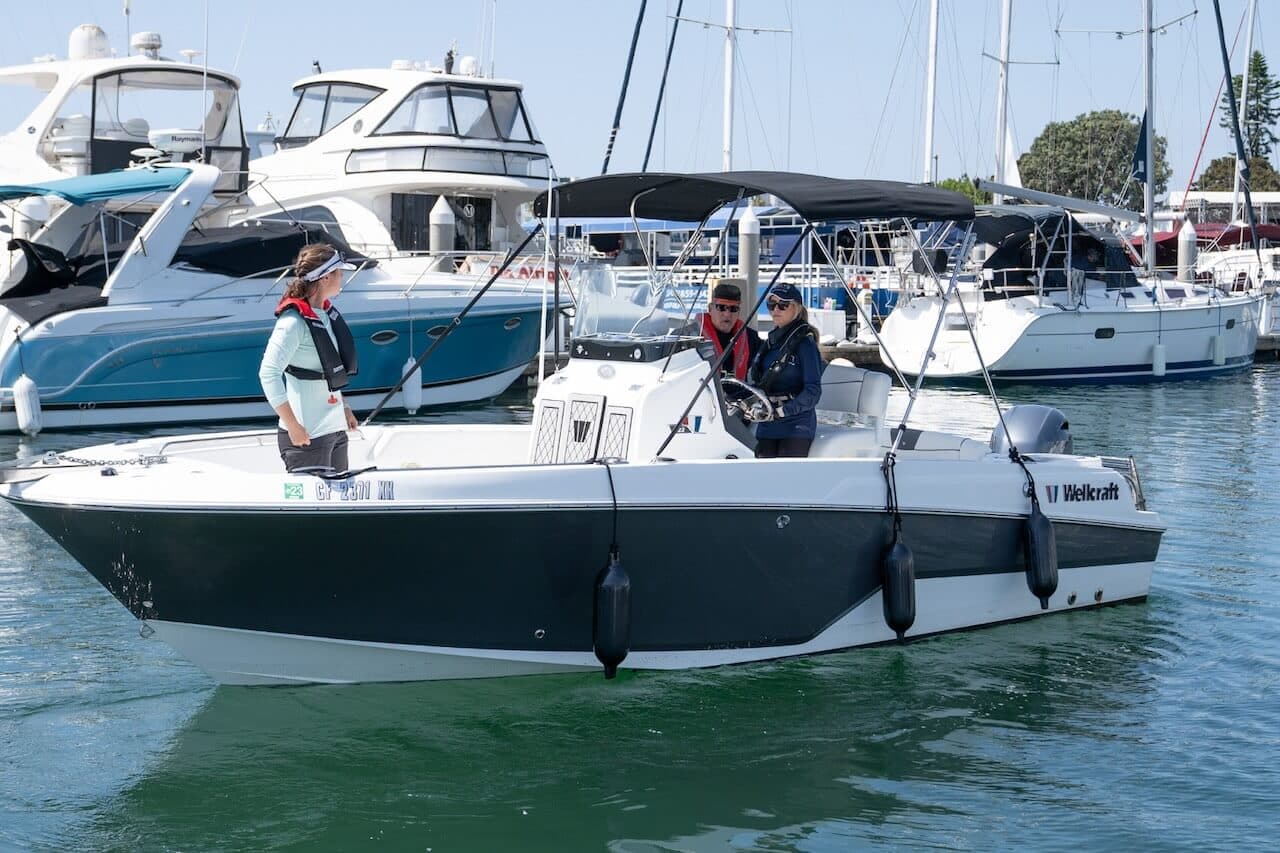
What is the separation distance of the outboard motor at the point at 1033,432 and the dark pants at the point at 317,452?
3.76 metres

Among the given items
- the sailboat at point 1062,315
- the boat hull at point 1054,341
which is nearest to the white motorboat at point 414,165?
the boat hull at point 1054,341

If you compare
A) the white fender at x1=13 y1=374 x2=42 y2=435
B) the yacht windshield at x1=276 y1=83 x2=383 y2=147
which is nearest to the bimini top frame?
the white fender at x1=13 y1=374 x2=42 y2=435

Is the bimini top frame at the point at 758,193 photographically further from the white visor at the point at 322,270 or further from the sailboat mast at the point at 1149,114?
the sailboat mast at the point at 1149,114

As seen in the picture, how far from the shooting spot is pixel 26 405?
15.1 m

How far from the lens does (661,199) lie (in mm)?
8484

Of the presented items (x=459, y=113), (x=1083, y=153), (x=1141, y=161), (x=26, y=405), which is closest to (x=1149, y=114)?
(x=1141, y=161)

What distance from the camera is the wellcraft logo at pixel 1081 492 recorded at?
813 cm

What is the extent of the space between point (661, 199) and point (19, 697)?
168 inches

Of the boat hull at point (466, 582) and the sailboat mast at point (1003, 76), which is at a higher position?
the sailboat mast at point (1003, 76)

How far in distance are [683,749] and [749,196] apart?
9.44 feet

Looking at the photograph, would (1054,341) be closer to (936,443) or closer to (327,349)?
(936,443)

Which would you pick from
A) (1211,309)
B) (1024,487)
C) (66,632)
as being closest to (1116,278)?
(1211,309)

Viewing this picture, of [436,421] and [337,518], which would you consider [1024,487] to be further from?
[436,421]

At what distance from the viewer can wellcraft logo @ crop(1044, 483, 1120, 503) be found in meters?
8.13
